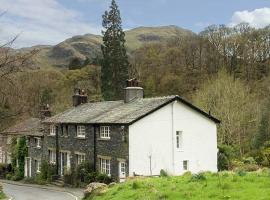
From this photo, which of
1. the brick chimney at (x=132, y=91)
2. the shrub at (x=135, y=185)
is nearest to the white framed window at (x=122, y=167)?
the brick chimney at (x=132, y=91)

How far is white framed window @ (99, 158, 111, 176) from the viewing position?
1572 inches

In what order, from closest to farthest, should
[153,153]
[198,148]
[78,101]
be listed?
[153,153] < [198,148] < [78,101]

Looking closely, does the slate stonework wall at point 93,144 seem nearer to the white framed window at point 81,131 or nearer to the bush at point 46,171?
the white framed window at point 81,131

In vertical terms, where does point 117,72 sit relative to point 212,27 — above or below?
below

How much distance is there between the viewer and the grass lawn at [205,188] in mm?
15320

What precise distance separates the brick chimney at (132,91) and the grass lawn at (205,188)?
2365 cm

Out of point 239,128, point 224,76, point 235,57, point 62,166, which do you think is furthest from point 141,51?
point 62,166

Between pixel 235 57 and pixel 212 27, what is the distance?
1219 centimetres

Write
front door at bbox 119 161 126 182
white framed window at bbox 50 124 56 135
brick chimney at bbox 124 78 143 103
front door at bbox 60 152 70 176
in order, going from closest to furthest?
front door at bbox 119 161 126 182
brick chimney at bbox 124 78 143 103
front door at bbox 60 152 70 176
white framed window at bbox 50 124 56 135

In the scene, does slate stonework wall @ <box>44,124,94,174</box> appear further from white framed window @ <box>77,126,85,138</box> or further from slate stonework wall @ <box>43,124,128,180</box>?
white framed window @ <box>77,126,85,138</box>

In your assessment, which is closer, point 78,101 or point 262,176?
point 262,176

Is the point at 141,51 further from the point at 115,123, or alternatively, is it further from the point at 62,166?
the point at 115,123

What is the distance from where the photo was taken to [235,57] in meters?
95.2

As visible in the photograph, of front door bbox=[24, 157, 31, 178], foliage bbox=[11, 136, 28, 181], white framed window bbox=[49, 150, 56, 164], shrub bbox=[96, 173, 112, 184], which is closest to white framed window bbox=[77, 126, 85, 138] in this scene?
shrub bbox=[96, 173, 112, 184]
